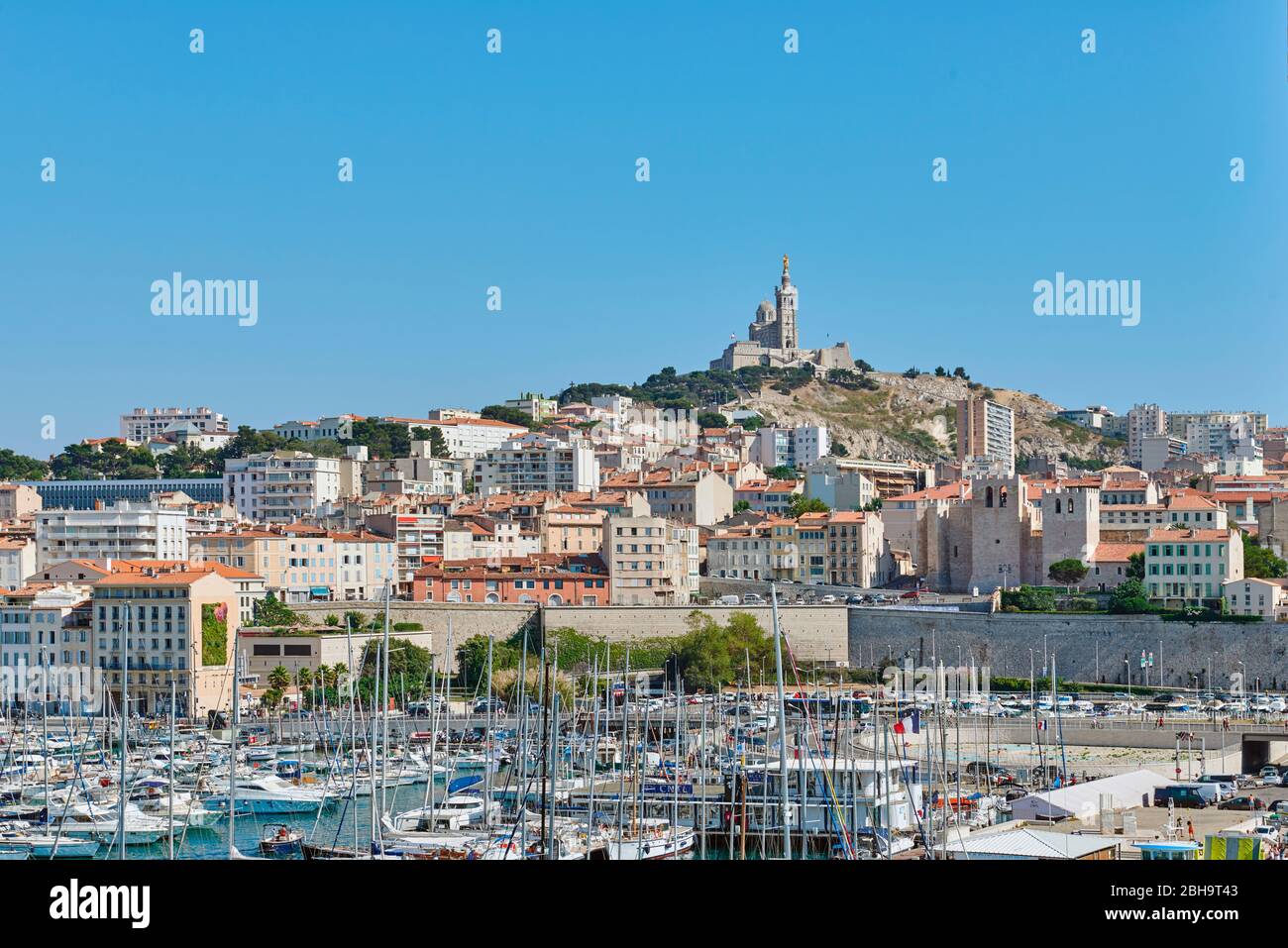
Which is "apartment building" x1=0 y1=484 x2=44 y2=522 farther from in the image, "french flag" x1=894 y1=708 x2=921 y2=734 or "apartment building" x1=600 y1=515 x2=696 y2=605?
"french flag" x1=894 y1=708 x2=921 y2=734

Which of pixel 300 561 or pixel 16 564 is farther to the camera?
pixel 300 561

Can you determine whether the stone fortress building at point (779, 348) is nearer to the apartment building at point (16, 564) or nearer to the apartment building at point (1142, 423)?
the apartment building at point (1142, 423)

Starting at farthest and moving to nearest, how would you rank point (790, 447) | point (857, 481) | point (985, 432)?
point (985, 432), point (790, 447), point (857, 481)

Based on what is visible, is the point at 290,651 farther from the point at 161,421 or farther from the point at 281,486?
the point at 161,421

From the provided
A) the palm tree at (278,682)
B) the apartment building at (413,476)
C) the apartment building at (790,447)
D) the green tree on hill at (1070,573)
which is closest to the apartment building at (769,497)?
the apartment building at (413,476)

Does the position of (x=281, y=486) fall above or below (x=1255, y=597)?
above

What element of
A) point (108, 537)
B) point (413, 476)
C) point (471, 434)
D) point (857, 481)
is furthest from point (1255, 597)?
point (471, 434)

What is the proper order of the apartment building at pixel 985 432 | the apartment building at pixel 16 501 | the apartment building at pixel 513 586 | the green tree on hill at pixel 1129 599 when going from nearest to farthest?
the green tree on hill at pixel 1129 599
the apartment building at pixel 513 586
the apartment building at pixel 16 501
the apartment building at pixel 985 432
